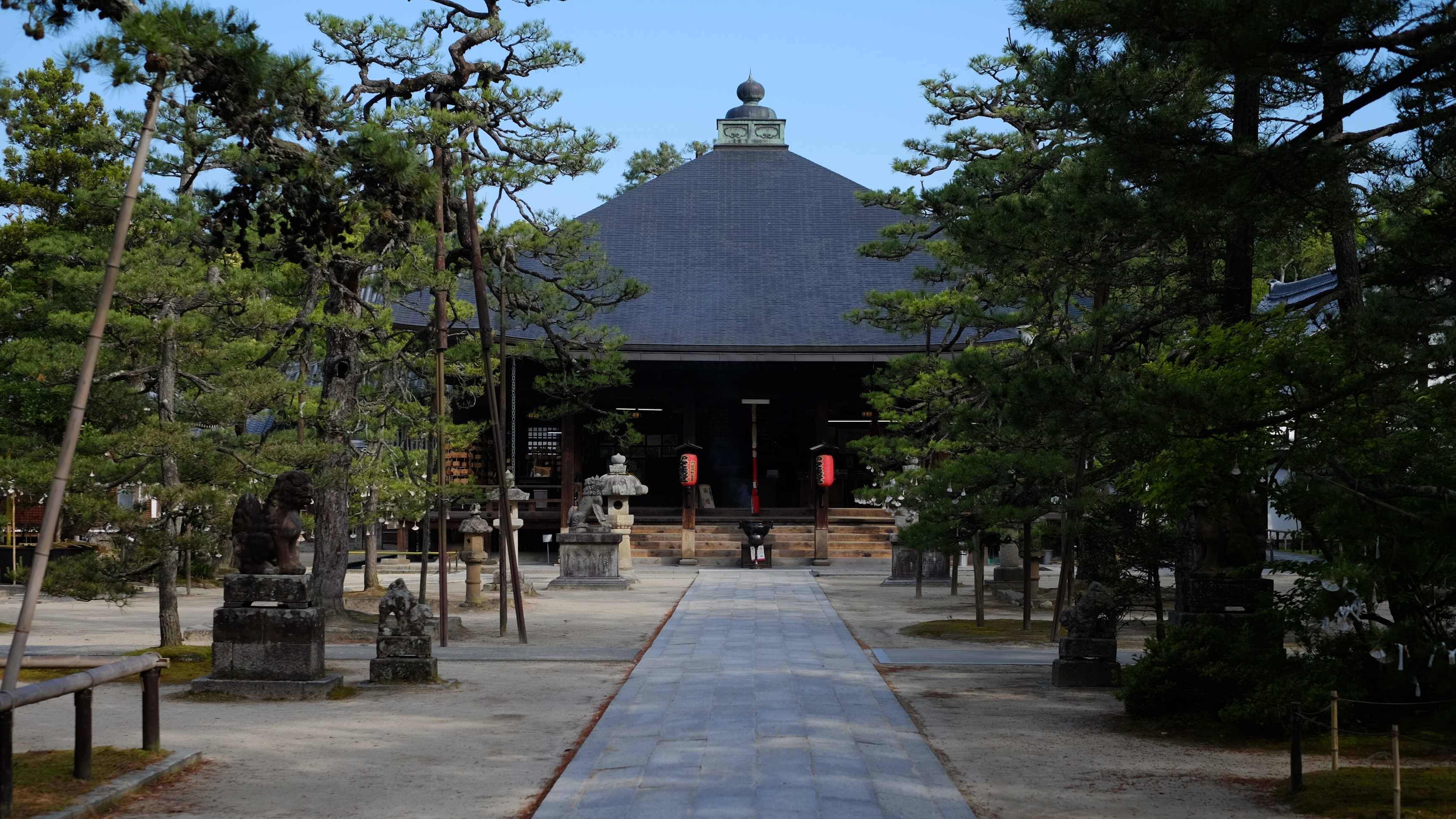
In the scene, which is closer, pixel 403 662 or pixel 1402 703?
pixel 1402 703

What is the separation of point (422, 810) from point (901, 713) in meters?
4.49

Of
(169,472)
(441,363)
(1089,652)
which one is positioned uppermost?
(441,363)

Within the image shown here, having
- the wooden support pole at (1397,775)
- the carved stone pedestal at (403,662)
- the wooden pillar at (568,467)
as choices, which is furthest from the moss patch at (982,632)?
the wooden pillar at (568,467)

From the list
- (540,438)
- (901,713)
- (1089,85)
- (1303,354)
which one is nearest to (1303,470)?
(1303,354)

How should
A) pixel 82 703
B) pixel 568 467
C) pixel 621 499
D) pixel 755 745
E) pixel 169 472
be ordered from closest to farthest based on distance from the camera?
pixel 82 703
pixel 755 745
pixel 169 472
pixel 621 499
pixel 568 467

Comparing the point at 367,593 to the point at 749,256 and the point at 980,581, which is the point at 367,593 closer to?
the point at 980,581

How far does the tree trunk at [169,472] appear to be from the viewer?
1264 cm

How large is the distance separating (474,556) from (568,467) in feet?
36.9

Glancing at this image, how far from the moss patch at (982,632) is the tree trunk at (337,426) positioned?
7624mm

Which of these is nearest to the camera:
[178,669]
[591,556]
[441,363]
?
[178,669]

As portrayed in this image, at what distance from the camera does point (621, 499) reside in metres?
28.3

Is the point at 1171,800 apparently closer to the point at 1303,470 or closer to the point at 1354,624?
the point at 1303,470

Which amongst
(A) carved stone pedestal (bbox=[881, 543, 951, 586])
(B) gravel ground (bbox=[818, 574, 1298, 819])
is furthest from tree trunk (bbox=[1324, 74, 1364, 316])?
(A) carved stone pedestal (bbox=[881, 543, 951, 586])

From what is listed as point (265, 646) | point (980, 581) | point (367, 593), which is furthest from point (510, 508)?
point (265, 646)
